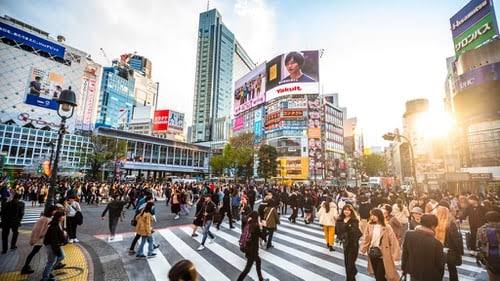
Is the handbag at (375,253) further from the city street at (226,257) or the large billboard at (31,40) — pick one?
the large billboard at (31,40)

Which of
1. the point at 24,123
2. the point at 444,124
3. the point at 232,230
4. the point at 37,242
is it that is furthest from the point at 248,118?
the point at 37,242

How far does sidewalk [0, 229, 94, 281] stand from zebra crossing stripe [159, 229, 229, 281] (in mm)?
2389

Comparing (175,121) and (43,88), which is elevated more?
(43,88)

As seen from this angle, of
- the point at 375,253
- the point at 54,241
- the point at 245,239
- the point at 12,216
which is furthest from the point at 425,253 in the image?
the point at 12,216

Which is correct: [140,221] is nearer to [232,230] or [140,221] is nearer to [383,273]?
[232,230]

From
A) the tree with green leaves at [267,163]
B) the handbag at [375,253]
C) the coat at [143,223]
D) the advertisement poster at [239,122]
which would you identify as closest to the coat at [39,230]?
the coat at [143,223]

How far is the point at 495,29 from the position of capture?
2669 centimetres

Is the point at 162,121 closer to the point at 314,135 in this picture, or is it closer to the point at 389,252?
the point at 314,135

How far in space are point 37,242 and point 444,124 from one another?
56.6m

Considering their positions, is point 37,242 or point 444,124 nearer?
point 37,242

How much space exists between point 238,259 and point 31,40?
255ft

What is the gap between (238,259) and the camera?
6.93 m

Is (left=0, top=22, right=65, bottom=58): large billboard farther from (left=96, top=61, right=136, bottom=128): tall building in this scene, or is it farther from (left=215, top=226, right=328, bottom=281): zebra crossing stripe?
(left=215, top=226, right=328, bottom=281): zebra crossing stripe

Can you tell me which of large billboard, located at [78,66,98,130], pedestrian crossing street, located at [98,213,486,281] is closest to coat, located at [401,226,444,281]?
pedestrian crossing street, located at [98,213,486,281]
